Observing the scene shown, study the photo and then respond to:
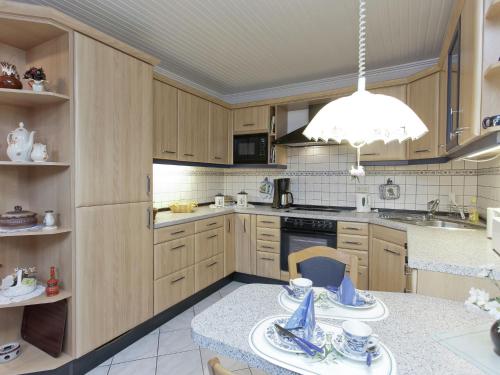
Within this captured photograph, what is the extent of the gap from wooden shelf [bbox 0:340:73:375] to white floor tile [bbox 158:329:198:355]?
24.6 inches

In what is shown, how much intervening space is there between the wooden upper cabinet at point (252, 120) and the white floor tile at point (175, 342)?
2.35 meters

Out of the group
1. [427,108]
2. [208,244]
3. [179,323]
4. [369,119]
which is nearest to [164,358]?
[179,323]

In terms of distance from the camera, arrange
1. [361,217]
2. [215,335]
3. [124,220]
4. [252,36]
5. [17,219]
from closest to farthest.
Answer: [215,335], [17,219], [124,220], [252,36], [361,217]

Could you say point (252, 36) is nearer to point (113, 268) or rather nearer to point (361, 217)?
point (361, 217)

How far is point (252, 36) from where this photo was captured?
2.34 metres

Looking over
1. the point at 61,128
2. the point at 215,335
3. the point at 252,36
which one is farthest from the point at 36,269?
the point at 252,36

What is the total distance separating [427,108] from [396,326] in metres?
2.27

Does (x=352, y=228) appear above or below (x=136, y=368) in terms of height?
above

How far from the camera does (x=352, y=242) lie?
275 centimetres

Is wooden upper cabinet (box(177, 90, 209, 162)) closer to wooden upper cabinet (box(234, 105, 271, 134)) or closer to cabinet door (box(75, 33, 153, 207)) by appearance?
wooden upper cabinet (box(234, 105, 271, 134))

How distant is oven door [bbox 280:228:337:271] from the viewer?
2859 mm

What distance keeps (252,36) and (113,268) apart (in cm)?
215

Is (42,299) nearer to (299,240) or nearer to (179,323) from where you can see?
(179,323)

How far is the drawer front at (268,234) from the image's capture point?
3.12m
